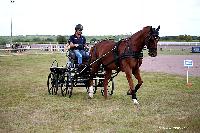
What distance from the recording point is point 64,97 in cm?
1491

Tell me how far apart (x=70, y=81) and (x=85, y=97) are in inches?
33.3

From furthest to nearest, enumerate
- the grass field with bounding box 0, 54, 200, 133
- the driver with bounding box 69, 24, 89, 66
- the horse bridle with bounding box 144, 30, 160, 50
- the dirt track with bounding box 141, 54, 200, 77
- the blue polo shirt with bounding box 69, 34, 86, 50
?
the dirt track with bounding box 141, 54, 200, 77 → the blue polo shirt with bounding box 69, 34, 86, 50 → the driver with bounding box 69, 24, 89, 66 → the horse bridle with bounding box 144, 30, 160, 50 → the grass field with bounding box 0, 54, 200, 133

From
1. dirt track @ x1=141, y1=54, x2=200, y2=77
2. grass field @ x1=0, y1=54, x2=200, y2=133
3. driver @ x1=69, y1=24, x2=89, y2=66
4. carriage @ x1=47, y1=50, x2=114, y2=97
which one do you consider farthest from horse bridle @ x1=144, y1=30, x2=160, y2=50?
dirt track @ x1=141, y1=54, x2=200, y2=77

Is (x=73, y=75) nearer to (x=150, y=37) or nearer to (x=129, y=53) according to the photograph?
(x=129, y=53)

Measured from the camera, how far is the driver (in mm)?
14766

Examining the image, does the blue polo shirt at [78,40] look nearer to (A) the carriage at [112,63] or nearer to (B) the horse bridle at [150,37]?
(A) the carriage at [112,63]

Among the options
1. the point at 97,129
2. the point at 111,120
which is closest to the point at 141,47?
the point at 111,120

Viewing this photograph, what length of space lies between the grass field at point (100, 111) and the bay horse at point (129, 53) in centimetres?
95

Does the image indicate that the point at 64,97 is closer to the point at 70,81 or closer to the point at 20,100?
the point at 70,81

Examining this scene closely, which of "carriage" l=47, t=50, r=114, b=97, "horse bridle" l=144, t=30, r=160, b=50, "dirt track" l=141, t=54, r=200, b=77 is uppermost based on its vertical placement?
"horse bridle" l=144, t=30, r=160, b=50

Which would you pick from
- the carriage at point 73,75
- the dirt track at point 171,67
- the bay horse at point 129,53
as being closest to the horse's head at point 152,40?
the bay horse at point 129,53

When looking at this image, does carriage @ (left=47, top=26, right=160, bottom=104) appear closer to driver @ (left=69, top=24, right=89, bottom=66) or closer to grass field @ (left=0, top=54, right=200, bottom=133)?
driver @ (left=69, top=24, right=89, bottom=66)

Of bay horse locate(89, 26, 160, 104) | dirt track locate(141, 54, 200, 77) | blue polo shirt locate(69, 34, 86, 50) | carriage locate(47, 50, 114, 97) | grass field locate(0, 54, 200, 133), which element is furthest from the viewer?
dirt track locate(141, 54, 200, 77)

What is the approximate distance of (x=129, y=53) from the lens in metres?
13.1
